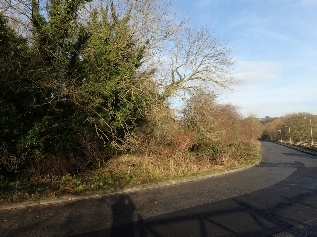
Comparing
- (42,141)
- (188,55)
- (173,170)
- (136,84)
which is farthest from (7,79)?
(188,55)

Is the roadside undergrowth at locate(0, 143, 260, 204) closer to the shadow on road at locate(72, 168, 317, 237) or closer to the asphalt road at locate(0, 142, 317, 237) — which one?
the asphalt road at locate(0, 142, 317, 237)

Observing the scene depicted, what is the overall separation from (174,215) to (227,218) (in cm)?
130

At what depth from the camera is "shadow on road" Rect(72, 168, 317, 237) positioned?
671 cm

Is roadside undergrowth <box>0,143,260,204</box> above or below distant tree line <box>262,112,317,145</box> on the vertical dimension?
below

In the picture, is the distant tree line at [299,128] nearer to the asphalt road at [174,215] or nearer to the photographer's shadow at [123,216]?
the asphalt road at [174,215]

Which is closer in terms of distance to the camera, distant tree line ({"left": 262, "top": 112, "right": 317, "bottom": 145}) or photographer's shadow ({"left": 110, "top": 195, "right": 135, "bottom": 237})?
photographer's shadow ({"left": 110, "top": 195, "right": 135, "bottom": 237})

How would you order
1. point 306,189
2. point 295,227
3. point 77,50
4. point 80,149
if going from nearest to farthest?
1. point 295,227
2. point 306,189
3. point 77,50
4. point 80,149

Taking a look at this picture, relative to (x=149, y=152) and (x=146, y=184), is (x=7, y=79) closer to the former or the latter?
(x=146, y=184)

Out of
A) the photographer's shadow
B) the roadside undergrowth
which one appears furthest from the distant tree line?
the photographer's shadow

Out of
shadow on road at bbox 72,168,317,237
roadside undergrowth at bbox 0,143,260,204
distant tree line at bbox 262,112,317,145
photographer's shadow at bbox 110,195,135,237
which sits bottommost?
photographer's shadow at bbox 110,195,135,237

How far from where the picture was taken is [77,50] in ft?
48.1

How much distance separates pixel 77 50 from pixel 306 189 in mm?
11304

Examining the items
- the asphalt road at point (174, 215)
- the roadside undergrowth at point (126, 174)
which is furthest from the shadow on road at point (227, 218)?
the roadside undergrowth at point (126, 174)

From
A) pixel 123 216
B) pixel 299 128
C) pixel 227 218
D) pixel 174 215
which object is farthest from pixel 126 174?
pixel 299 128
